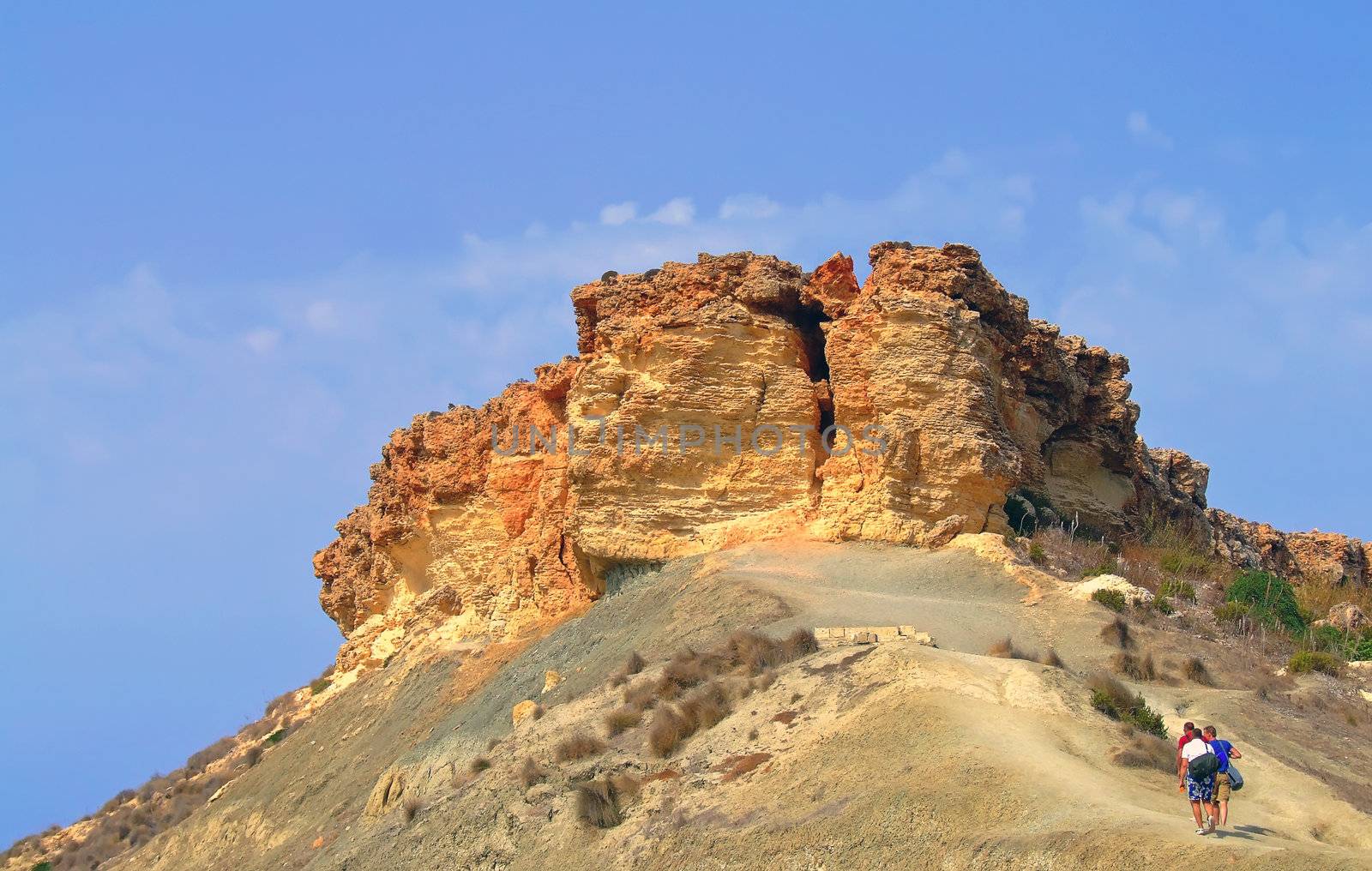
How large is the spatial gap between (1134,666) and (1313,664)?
356cm

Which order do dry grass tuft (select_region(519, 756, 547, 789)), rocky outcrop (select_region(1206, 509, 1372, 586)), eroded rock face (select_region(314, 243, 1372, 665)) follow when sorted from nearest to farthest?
dry grass tuft (select_region(519, 756, 547, 789))
eroded rock face (select_region(314, 243, 1372, 665))
rocky outcrop (select_region(1206, 509, 1372, 586))

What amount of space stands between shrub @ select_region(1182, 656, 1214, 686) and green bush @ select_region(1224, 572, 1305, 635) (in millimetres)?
5490

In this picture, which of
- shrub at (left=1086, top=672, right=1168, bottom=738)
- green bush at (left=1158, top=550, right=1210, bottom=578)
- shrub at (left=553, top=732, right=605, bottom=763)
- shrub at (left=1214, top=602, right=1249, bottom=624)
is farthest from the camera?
green bush at (left=1158, top=550, right=1210, bottom=578)

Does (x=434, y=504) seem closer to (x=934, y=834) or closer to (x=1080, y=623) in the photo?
(x=1080, y=623)

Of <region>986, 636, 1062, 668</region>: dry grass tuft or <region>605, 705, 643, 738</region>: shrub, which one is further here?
<region>986, 636, 1062, 668</region>: dry grass tuft

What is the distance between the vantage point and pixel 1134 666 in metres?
21.8

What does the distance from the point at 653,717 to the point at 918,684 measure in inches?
170

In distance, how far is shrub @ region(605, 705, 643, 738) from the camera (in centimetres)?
2053

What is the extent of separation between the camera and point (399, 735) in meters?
28.9

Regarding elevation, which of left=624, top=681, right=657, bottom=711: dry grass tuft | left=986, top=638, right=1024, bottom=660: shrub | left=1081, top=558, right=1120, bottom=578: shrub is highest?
left=1081, top=558, right=1120, bottom=578: shrub

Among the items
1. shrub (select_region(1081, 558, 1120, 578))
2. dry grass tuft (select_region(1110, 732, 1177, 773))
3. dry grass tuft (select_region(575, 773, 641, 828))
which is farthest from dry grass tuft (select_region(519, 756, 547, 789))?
shrub (select_region(1081, 558, 1120, 578))

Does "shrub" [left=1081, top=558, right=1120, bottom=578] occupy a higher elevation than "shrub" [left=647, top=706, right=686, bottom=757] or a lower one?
higher

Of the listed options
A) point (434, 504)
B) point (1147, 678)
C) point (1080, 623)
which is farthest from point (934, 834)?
point (434, 504)

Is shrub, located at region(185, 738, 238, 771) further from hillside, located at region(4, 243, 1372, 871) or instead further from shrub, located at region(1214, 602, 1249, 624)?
shrub, located at region(1214, 602, 1249, 624)
